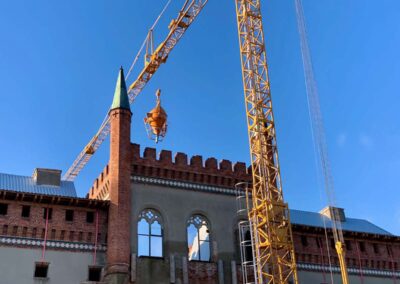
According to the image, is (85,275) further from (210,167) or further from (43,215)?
(210,167)

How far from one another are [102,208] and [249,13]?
1991 cm

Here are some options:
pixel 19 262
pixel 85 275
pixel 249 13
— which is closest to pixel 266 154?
pixel 249 13

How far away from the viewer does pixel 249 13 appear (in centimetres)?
4731

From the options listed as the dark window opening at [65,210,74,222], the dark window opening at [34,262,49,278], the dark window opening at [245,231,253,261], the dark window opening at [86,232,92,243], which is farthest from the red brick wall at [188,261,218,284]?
the dark window opening at [34,262,49,278]

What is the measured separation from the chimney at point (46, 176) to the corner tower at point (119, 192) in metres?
Answer: 5.51

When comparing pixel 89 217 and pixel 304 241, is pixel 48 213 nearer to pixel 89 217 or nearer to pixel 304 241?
pixel 89 217

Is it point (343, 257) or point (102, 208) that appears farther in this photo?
point (343, 257)

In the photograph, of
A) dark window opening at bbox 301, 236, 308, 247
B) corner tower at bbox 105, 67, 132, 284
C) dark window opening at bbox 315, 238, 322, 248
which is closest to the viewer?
corner tower at bbox 105, 67, 132, 284

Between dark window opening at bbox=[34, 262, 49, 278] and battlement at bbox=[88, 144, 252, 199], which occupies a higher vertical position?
battlement at bbox=[88, 144, 252, 199]

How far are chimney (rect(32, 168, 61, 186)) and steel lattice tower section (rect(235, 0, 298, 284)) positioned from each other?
12.8m

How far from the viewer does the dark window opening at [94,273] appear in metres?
34.3

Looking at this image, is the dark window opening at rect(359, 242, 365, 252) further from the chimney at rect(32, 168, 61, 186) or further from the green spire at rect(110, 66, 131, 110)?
the chimney at rect(32, 168, 61, 186)

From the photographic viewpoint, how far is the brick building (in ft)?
111

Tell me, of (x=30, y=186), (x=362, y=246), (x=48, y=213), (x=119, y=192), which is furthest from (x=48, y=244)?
(x=362, y=246)
